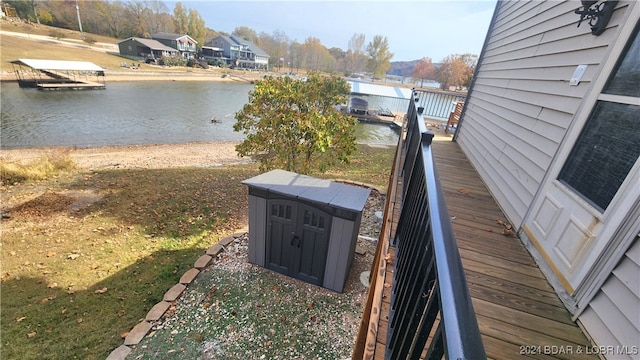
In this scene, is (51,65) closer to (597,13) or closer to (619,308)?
(597,13)

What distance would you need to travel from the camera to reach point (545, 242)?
224 centimetres

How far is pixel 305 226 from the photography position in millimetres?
4043

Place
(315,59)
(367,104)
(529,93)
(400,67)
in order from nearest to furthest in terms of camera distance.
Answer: (529,93)
(367,104)
(315,59)
(400,67)

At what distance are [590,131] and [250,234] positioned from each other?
421 cm

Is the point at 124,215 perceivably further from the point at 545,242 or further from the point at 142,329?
the point at 545,242

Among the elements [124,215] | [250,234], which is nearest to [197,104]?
[124,215]

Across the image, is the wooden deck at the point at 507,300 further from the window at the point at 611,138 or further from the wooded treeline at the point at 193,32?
the wooded treeline at the point at 193,32

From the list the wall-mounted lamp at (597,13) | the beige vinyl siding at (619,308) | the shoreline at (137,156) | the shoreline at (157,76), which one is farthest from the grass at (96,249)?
the shoreline at (157,76)

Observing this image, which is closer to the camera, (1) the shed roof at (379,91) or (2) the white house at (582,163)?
(2) the white house at (582,163)

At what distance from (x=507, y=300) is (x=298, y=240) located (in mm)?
2792

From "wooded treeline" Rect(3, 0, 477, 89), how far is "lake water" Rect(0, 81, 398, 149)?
34.4 metres

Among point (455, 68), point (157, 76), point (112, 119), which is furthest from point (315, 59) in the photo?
point (112, 119)

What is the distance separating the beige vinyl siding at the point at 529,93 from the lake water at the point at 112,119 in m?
13.2

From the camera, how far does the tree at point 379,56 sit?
68.9 meters
